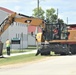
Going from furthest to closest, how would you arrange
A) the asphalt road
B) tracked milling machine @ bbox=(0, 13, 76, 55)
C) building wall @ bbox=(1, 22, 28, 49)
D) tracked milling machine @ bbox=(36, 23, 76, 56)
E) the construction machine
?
1. building wall @ bbox=(1, 22, 28, 49)
2. tracked milling machine @ bbox=(36, 23, 76, 56)
3. tracked milling machine @ bbox=(0, 13, 76, 55)
4. the construction machine
5. the asphalt road

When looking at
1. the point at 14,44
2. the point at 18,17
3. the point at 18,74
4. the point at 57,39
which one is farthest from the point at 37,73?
the point at 14,44

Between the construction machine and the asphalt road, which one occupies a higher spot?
the construction machine

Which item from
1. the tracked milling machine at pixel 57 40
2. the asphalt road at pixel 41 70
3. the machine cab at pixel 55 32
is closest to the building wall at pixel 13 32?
the tracked milling machine at pixel 57 40

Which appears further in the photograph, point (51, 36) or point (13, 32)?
point (13, 32)

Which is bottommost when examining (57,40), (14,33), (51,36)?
(57,40)

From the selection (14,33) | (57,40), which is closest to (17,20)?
(57,40)

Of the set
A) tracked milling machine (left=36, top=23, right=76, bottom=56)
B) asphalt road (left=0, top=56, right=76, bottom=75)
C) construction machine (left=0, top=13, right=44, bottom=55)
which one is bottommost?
asphalt road (left=0, top=56, right=76, bottom=75)

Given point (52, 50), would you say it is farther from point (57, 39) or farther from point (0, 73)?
point (0, 73)

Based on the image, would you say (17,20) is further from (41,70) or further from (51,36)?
(41,70)

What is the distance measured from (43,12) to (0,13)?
203 ft

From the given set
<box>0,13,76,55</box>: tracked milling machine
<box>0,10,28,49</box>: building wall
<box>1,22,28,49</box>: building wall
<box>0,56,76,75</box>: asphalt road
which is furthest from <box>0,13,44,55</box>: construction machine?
<box>1,22,28,49</box>: building wall

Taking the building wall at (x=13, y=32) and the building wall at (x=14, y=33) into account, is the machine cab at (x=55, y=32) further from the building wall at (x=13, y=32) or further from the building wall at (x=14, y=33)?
the building wall at (x=14, y=33)

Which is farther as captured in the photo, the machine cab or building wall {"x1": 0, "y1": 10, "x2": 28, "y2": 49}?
building wall {"x1": 0, "y1": 10, "x2": 28, "y2": 49}

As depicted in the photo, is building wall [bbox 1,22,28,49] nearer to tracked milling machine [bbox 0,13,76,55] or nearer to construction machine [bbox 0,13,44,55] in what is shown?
tracked milling machine [bbox 0,13,76,55]
